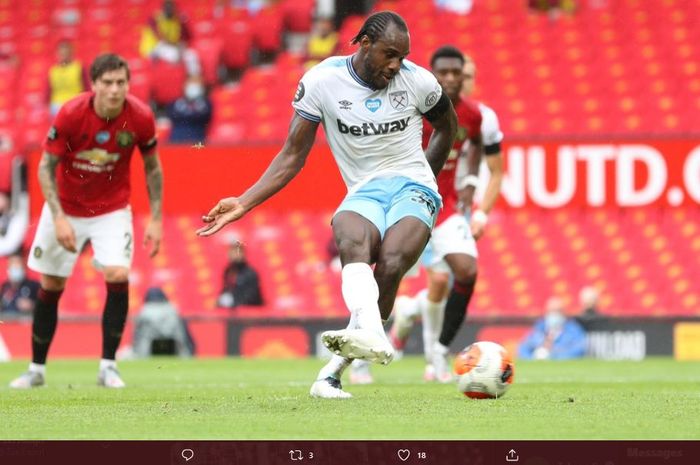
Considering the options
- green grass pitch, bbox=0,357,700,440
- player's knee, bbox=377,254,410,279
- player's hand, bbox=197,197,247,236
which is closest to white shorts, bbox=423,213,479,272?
green grass pitch, bbox=0,357,700,440

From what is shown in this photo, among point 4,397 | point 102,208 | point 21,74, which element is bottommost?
point 4,397

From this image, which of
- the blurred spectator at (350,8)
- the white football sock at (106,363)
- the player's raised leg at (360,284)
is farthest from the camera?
the blurred spectator at (350,8)

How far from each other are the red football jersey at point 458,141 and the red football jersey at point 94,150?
2.19m

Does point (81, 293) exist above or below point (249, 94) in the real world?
below

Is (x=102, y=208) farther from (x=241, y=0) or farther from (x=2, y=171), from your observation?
(x=241, y=0)

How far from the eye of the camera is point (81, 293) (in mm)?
19672

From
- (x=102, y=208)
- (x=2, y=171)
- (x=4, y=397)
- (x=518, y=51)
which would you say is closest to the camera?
(x=4, y=397)

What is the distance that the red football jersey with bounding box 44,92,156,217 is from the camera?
9.93m

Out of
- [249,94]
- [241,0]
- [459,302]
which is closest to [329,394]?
[459,302]

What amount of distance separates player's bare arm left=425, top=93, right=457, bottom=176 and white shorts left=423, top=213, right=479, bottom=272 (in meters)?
2.08

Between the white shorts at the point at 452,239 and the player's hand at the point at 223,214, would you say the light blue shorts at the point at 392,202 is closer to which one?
the player's hand at the point at 223,214

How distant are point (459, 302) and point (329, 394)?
2.81 m

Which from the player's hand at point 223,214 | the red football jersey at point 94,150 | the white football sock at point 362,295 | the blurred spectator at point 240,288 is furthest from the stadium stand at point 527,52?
the player's hand at point 223,214

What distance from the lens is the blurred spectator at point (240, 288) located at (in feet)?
58.2
